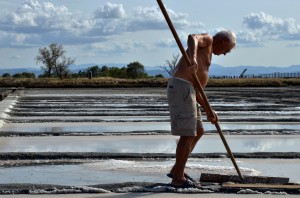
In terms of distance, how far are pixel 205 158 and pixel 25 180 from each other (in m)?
2.83

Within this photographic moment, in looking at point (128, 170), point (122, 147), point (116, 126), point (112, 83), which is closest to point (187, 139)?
point (128, 170)

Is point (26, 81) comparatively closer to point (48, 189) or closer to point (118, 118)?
point (118, 118)

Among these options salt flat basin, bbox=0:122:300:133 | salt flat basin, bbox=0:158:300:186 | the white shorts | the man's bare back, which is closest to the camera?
the man's bare back

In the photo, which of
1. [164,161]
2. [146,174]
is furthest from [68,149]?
[146,174]

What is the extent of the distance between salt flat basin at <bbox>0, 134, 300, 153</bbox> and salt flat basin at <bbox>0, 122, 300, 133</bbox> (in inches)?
51.9

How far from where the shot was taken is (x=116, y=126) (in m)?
14.3

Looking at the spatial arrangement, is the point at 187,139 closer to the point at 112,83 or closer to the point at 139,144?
the point at 139,144

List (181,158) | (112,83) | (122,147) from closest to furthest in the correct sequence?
1. (181,158)
2. (122,147)
3. (112,83)

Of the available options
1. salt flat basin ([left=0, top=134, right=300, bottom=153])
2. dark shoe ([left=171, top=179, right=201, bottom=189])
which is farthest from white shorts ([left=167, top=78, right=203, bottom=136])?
salt flat basin ([left=0, top=134, right=300, bottom=153])

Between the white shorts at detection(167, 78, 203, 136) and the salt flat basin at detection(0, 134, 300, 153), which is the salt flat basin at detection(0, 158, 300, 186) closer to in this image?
the white shorts at detection(167, 78, 203, 136)

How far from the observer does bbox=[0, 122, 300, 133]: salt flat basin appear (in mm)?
13312

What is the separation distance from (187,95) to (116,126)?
7.57m

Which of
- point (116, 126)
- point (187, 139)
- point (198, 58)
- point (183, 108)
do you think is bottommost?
point (116, 126)

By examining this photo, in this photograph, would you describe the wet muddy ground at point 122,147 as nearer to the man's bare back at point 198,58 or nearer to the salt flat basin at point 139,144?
the salt flat basin at point 139,144
